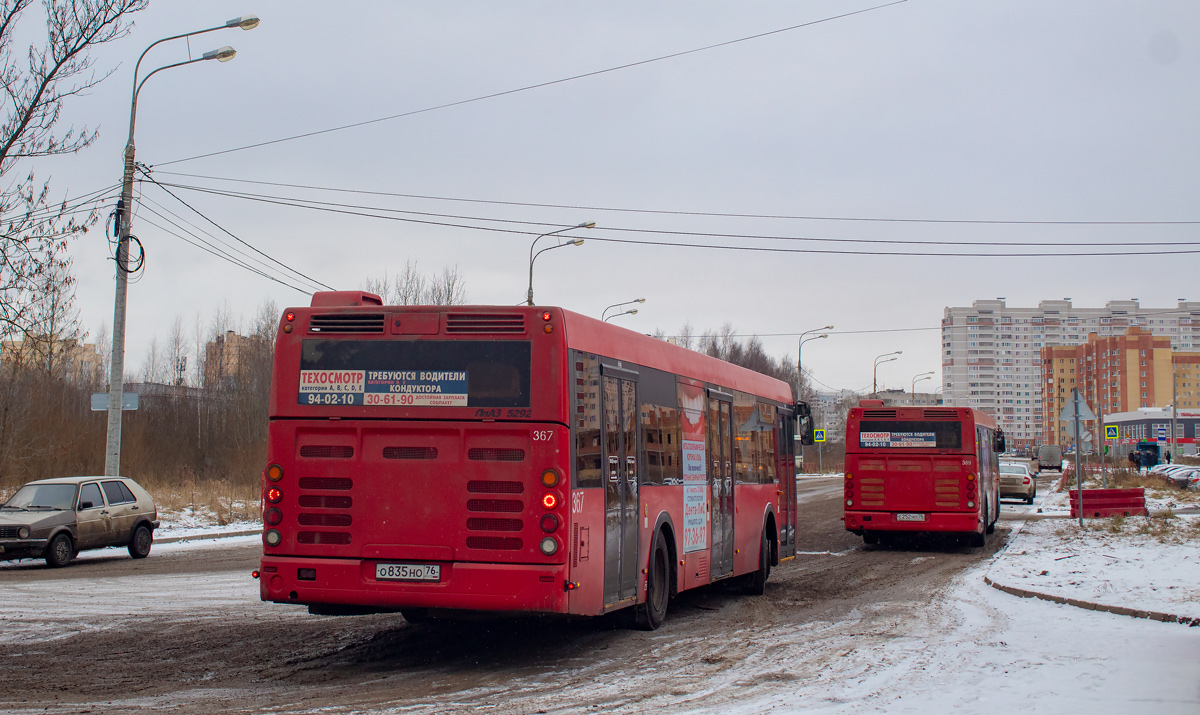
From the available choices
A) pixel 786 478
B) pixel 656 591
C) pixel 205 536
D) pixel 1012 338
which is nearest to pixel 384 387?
pixel 656 591

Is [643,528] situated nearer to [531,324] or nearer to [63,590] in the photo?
[531,324]

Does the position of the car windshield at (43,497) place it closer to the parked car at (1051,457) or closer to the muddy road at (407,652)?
the muddy road at (407,652)

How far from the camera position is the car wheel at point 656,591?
34.3 feet

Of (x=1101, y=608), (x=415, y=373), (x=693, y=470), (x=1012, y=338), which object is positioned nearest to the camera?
(x=415, y=373)

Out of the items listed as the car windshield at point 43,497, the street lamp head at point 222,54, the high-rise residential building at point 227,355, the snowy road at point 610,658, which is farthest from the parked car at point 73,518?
the high-rise residential building at point 227,355

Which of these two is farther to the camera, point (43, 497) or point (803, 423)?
point (43, 497)

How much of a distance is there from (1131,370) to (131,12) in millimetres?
149591

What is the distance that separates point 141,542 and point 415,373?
14.2 metres

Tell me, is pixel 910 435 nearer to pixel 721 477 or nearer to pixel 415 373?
pixel 721 477

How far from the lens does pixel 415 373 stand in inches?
339

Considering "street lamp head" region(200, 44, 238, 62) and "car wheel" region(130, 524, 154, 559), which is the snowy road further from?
"street lamp head" region(200, 44, 238, 62)

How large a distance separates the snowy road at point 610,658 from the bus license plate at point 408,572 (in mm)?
724

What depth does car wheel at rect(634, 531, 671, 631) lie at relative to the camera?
10.5 m

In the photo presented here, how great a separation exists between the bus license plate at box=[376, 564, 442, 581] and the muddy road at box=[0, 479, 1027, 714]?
72cm
